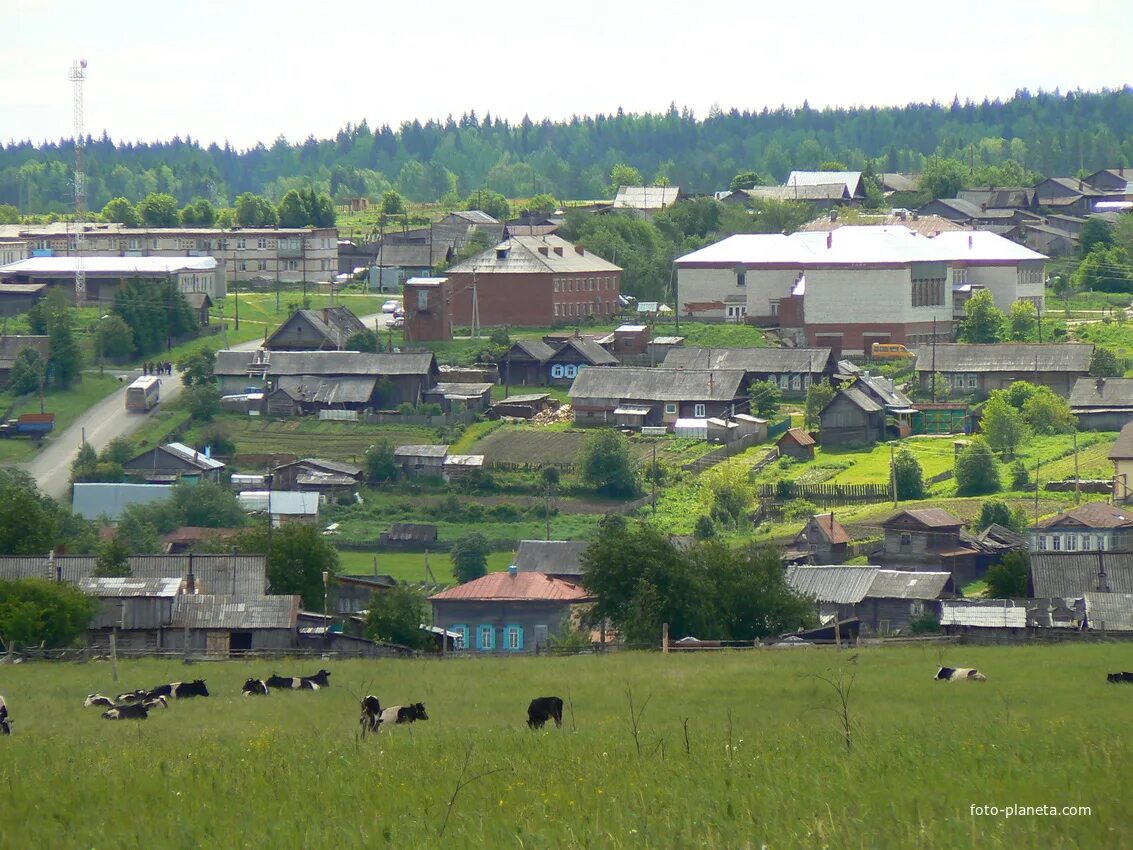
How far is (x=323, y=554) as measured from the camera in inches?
1428

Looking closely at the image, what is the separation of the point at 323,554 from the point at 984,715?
21.2 m

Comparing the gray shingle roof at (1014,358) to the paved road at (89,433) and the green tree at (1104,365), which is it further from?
the paved road at (89,433)

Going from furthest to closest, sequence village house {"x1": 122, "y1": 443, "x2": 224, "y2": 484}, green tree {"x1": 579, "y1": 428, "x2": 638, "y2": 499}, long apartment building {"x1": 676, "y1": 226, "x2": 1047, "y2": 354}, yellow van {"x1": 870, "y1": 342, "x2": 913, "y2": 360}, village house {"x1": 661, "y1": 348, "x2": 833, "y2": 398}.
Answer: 1. long apartment building {"x1": 676, "y1": 226, "x2": 1047, "y2": 354}
2. yellow van {"x1": 870, "y1": 342, "x2": 913, "y2": 360}
3. village house {"x1": 661, "y1": 348, "x2": 833, "y2": 398}
4. village house {"x1": 122, "y1": 443, "x2": 224, "y2": 484}
5. green tree {"x1": 579, "y1": 428, "x2": 638, "y2": 499}

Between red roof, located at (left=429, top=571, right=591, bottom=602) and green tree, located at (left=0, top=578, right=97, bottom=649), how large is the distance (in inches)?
372

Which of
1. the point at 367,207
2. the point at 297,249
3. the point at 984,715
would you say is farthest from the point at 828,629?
the point at 367,207

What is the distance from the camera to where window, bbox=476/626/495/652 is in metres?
37.3

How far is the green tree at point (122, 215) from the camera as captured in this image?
101 meters

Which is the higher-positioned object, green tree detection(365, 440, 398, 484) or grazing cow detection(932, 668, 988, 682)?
grazing cow detection(932, 668, 988, 682)

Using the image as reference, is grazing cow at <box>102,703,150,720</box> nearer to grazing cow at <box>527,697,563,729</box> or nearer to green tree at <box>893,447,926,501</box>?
grazing cow at <box>527,697,563,729</box>

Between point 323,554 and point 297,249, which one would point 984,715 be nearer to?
point 323,554

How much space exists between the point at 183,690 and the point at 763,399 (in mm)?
37725

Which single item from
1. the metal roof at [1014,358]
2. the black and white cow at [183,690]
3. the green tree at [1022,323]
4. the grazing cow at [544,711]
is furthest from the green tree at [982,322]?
the grazing cow at [544,711]

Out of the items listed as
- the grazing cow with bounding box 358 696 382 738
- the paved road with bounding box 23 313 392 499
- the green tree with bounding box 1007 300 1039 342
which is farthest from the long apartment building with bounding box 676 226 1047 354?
the grazing cow with bounding box 358 696 382 738

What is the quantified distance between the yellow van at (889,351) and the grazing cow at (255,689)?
46.4 meters
